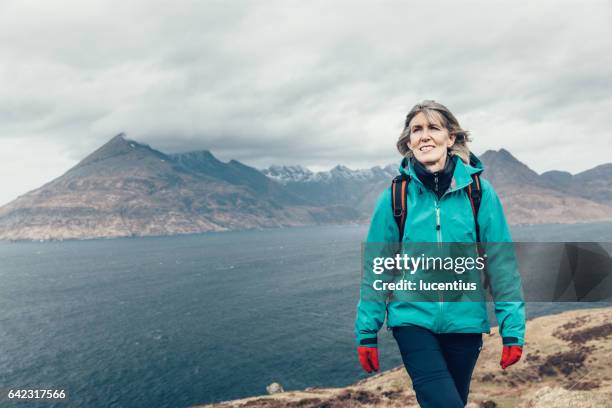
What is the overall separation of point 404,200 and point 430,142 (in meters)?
0.87

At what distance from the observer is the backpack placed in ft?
15.6

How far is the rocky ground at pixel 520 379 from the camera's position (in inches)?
1346

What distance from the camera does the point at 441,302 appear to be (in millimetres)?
4664

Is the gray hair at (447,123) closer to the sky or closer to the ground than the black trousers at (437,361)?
closer to the sky

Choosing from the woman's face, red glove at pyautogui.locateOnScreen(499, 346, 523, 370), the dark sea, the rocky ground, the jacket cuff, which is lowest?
the dark sea

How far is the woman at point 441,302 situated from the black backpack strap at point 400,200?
50 mm

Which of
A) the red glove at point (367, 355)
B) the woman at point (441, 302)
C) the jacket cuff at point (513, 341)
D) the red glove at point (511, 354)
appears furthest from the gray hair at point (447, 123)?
the red glove at point (367, 355)

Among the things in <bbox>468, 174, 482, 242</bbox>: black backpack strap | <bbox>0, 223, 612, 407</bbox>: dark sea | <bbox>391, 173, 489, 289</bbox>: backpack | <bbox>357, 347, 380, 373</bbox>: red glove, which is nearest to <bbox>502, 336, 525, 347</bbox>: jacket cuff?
<bbox>391, 173, 489, 289</bbox>: backpack

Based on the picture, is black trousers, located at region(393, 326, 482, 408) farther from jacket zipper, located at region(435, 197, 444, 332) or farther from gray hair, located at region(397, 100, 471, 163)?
gray hair, located at region(397, 100, 471, 163)

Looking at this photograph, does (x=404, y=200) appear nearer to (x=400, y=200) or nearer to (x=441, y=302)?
(x=400, y=200)

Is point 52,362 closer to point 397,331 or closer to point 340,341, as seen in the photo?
point 340,341

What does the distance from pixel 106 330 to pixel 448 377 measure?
311 feet

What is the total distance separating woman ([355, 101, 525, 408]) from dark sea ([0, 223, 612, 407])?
54.8 meters

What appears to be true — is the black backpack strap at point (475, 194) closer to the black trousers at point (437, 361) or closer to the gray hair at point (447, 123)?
the gray hair at point (447, 123)
